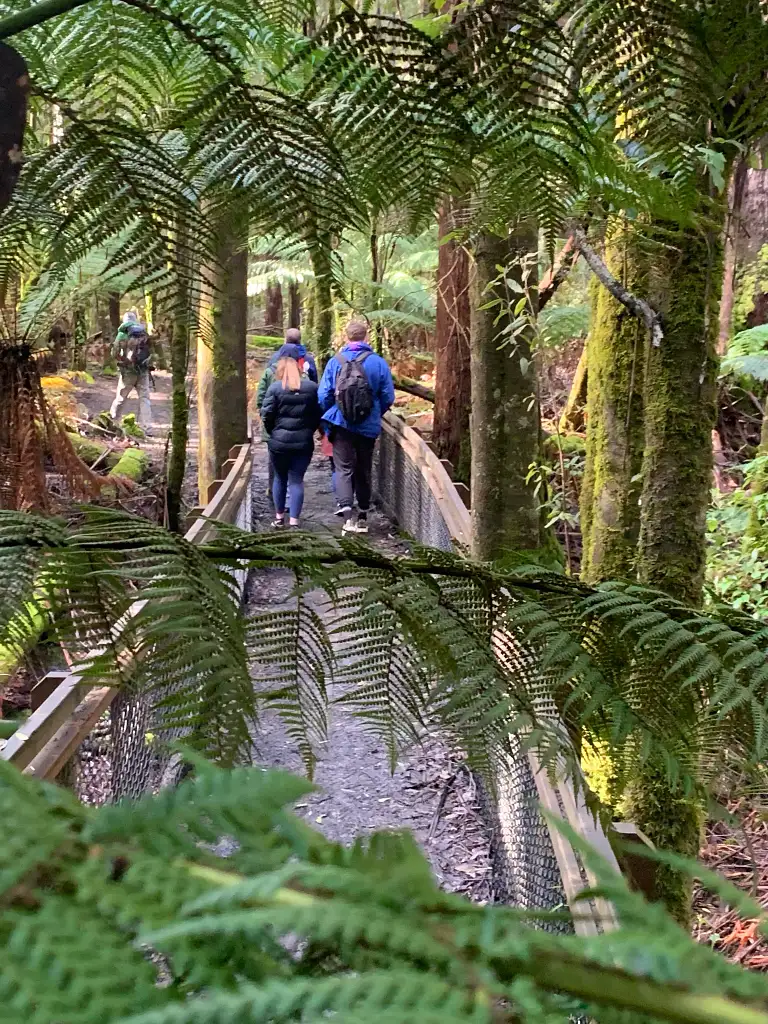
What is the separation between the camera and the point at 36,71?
1.31 metres

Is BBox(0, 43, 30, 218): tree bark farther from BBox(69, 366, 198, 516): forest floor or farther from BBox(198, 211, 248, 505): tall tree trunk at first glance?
BBox(69, 366, 198, 516): forest floor

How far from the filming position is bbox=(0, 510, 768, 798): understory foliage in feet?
3.68

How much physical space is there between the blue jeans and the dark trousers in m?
0.29

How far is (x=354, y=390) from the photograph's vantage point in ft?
20.4

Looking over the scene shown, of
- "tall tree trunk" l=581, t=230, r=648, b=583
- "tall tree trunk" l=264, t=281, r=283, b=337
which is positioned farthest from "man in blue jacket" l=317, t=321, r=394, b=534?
"tall tree trunk" l=264, t=281, r=283, b=337

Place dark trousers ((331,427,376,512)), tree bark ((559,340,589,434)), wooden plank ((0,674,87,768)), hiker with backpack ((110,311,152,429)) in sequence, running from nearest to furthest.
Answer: wooden plank ((0,674,87,768)), dark trousers ((331,427,376,512)), tree bark ((559,340,589,434)), hiker with backpack ((110,311,152,429))

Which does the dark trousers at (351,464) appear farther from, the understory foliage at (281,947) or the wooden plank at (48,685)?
the understory foliage at (281,947)

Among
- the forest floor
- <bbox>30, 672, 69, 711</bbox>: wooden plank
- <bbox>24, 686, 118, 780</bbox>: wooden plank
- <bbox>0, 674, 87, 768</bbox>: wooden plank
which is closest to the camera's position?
<bbox>0, 674, 87, 768</bbox>: wooden plank

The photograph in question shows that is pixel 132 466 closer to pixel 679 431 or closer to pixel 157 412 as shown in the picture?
pixel 157 412

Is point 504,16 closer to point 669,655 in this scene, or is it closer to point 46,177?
point 46,177

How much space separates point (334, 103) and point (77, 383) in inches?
511

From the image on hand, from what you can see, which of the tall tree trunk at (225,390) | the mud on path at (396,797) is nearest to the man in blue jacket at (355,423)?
the tall tree trunk at (225,390)

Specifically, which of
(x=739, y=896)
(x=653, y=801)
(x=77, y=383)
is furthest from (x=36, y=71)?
(x=77, y=383)

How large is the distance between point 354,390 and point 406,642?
16.6 ft
